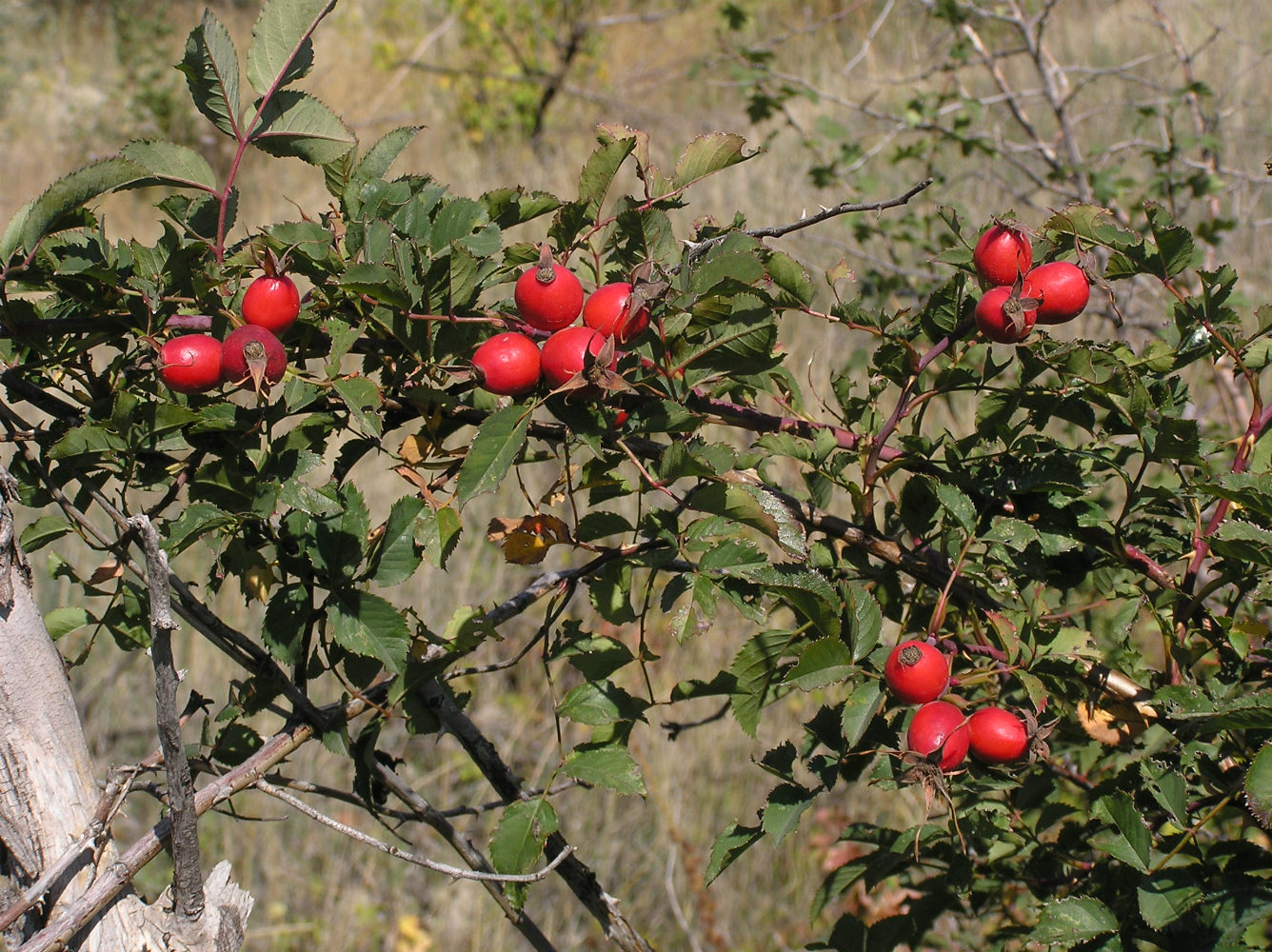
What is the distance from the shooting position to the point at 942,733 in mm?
813

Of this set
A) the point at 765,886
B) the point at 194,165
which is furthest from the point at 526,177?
the point at 194,165

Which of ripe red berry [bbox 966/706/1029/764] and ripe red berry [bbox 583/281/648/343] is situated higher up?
ripe red berry [bbox 583/281/648/343]

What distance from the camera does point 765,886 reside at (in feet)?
8.63

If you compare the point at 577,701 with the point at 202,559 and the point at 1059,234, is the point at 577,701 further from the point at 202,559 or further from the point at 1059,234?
the point at 202,559

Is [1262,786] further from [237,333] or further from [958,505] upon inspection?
[237,333]

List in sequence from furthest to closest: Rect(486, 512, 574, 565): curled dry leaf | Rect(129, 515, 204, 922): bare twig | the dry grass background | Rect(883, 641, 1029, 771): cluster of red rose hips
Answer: the dry grass background → Rect(486, 512, 574, 565): curled dry leaf → Rect(883, 641, 1029, 771): cluster of red rose hips → Rect(129, 515, 204, 922): bare twig

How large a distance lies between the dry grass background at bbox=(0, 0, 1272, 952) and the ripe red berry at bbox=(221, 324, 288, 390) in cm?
47

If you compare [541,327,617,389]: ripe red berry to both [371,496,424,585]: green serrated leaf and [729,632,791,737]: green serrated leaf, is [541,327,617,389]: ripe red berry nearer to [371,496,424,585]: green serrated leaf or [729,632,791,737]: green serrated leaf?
[371,496,424,585]: green serrated leaf

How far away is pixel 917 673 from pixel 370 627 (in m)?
0.47

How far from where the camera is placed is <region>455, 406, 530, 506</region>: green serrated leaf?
696mm

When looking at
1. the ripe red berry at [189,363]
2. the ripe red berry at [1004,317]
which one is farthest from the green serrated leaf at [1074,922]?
the ripe red berry at [189,363]

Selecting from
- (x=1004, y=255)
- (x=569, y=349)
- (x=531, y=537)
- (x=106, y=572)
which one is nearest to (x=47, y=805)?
(x=106, y=572)

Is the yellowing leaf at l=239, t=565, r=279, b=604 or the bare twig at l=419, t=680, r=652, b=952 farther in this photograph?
the bare twig at l=419, t=680, r=652, b=952


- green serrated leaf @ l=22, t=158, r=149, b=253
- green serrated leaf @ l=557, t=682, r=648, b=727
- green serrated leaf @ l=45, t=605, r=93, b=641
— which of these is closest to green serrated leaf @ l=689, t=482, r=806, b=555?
green serrated leaf @ l=557, t=682, r=648, b=727
